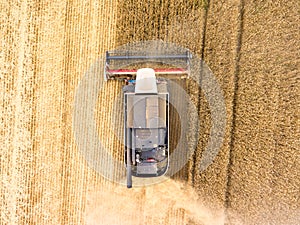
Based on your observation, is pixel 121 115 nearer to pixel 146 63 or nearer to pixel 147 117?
pixel 147 117

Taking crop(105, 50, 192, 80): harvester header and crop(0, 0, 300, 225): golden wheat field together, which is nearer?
crop(0, 0, 300, 225): golden wheat field

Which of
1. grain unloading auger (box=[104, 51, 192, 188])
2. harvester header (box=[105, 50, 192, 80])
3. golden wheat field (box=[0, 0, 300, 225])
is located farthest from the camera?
harvester header (box=[105, 50, 192, 80])

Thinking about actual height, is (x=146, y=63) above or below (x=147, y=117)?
above

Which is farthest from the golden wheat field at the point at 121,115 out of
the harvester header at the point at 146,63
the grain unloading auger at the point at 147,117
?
the grain unloading auger at the point at 147,117

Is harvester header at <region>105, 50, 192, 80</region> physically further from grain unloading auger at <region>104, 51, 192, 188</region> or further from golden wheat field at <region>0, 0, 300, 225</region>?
golden wheat field at <region>0, 0, 300, 225</region>

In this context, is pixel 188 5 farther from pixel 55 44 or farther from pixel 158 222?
pixel 158 222

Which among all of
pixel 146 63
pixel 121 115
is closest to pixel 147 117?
pixel 121 115

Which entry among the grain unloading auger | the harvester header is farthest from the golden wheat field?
the grain unloading auger

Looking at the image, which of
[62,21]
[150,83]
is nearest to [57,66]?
[62,21]
